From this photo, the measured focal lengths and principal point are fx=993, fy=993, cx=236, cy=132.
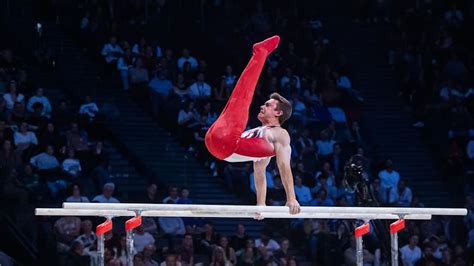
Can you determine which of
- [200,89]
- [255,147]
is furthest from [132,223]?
[200,89]

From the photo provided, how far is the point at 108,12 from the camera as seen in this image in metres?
16.7

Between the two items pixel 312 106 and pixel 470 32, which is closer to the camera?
pixel 312 106

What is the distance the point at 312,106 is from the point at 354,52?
2889mm

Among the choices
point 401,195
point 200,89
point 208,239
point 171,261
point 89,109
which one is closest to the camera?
point 171,261

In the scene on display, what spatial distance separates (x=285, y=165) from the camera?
29.0ft

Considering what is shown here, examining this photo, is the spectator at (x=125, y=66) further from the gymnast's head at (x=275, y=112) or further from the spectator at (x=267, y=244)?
the gymnast's head at (x=275, y=112)

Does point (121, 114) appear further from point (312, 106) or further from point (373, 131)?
point (373, 131)

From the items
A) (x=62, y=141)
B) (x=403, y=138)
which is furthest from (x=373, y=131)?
(x=62, y=141)

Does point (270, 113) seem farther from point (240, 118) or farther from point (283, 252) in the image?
point (283, 252)

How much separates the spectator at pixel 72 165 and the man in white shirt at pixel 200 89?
272 cm

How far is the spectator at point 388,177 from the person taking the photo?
15039mm

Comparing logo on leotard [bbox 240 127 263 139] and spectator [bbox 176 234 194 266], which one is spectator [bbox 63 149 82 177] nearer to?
spectator [bbox 176 234 194 266]

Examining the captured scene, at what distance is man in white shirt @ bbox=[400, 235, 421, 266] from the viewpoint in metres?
13.8

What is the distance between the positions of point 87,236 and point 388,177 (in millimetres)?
5137
